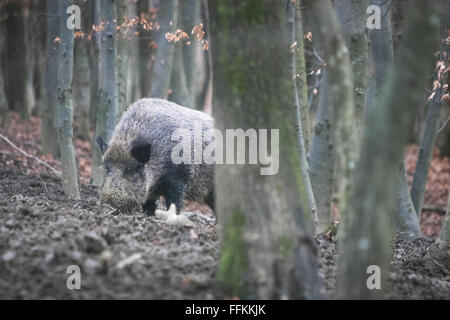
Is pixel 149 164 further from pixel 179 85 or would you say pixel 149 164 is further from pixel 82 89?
pixel 82 89

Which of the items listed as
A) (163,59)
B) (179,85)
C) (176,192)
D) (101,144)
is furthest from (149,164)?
(179,85)

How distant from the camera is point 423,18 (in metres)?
3.51

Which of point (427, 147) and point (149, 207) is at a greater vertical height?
point (427, 147)

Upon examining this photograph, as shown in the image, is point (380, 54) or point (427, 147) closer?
point (380, 54)

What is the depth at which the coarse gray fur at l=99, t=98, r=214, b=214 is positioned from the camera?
797 centimetres

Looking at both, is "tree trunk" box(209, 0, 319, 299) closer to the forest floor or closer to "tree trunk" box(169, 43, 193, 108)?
the forest floor

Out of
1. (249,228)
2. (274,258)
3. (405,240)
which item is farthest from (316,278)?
(405,240)

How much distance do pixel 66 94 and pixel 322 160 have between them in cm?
497

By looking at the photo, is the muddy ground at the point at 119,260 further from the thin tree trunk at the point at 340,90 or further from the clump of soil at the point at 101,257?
the thin tree trunk at the point at 340,90

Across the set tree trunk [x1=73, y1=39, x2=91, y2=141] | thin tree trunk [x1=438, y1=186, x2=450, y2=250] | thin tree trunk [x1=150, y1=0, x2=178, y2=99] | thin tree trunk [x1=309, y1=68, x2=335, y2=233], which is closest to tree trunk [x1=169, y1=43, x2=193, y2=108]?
thin tree trunk [x1=150, y1=0, x2=178, y2=99]

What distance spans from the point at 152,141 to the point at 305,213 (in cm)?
443

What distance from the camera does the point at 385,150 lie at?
11.8 feet

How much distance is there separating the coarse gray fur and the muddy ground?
1.22 metres
